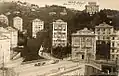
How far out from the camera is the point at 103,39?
150cm

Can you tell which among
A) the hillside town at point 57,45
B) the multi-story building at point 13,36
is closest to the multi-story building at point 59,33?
the hillside town at point 57,45

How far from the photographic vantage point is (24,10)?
1.38 meters

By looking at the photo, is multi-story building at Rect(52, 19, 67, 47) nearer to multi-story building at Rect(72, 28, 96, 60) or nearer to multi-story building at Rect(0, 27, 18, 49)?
multi-story building at Rect(72, 28, 96, 60)

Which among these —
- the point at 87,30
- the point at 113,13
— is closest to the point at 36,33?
the point at 87,30

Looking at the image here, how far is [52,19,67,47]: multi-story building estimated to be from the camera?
1440 mm

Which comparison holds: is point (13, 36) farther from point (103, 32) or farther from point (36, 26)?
point (103, 32)

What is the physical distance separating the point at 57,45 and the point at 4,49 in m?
A: 0.33

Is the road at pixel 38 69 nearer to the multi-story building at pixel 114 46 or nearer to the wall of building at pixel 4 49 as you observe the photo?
the wall of building at pixel 4 49

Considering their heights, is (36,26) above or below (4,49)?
above

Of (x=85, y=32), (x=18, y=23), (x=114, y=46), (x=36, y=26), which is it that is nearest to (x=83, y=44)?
(x=85, y=32)

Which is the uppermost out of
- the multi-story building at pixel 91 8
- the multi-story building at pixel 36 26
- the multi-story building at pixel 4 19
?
the multi-story building at pixel 91 8

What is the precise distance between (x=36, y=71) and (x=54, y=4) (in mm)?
422

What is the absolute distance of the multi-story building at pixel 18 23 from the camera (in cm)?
135

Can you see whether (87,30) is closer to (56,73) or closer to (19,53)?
(56,73)
